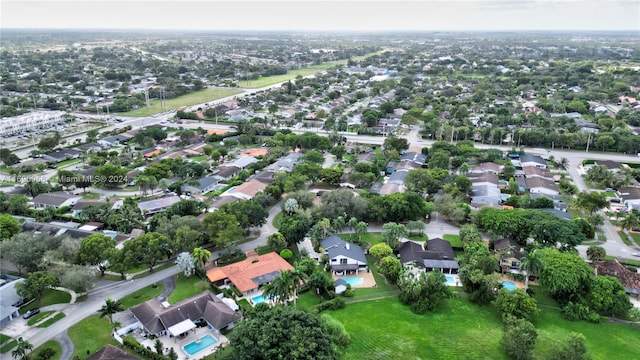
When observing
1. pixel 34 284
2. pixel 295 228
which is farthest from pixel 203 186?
pixel 34 284

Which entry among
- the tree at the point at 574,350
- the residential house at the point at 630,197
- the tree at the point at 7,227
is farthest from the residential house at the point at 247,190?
the residential house at the point at 630,197

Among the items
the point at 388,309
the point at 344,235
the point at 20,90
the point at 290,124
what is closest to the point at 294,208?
the point at 344,235

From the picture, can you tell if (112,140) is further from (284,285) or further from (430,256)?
(430,256)

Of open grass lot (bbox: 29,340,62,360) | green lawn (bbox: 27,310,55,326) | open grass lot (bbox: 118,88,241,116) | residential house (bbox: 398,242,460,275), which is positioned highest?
open grass lot (bbox: 118,88,241,116)

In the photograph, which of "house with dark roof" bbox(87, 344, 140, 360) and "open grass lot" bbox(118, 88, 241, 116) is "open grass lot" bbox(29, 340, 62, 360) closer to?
"house with dark roof" bbox(87, 344, 140, 360)

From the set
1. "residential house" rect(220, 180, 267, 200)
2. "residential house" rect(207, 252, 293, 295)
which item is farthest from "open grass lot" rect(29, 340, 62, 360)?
"residential house" rect(220, 180, 267, 200)

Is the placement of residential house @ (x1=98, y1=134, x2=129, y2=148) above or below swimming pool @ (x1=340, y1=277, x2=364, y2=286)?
above

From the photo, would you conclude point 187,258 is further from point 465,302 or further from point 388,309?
point 465,302
